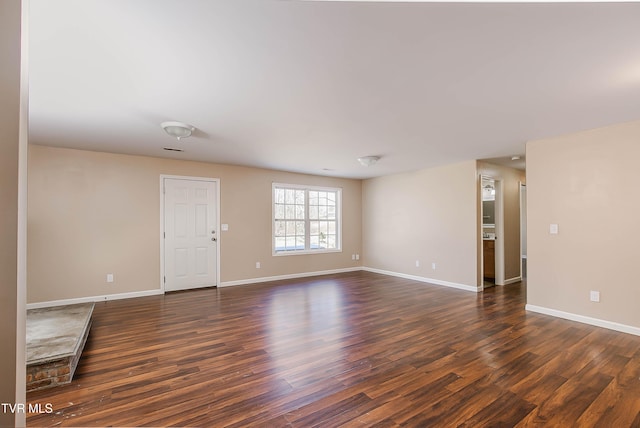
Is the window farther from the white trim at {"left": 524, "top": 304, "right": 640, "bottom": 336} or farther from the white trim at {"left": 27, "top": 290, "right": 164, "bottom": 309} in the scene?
the white trim at {"left": 524, "top": 304, "right": 640, "bottom": 336}

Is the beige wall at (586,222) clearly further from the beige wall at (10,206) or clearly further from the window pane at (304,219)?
the beige wall at (10,206)

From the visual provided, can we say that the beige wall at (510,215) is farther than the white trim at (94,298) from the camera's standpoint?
Yes

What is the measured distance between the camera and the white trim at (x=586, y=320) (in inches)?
126

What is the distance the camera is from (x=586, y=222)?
3.52 meters

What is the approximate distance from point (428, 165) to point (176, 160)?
4.64m

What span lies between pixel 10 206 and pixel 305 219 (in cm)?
581

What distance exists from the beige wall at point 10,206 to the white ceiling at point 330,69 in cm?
67

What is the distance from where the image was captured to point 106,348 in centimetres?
285

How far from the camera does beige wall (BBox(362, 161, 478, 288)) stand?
5234mm

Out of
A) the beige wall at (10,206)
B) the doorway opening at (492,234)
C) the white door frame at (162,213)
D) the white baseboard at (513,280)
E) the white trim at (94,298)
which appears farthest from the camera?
the white baseboard at (513,280)

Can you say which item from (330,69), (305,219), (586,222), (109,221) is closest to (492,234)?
(586,222)

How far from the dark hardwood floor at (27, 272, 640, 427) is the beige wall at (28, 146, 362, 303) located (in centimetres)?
84

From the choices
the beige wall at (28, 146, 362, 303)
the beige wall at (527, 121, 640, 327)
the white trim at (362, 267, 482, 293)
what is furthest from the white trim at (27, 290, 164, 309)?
the beige wall at (527, 121, 640, 327)

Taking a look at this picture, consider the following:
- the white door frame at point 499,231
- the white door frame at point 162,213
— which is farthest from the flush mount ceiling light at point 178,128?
the white door frame at point 499,231
